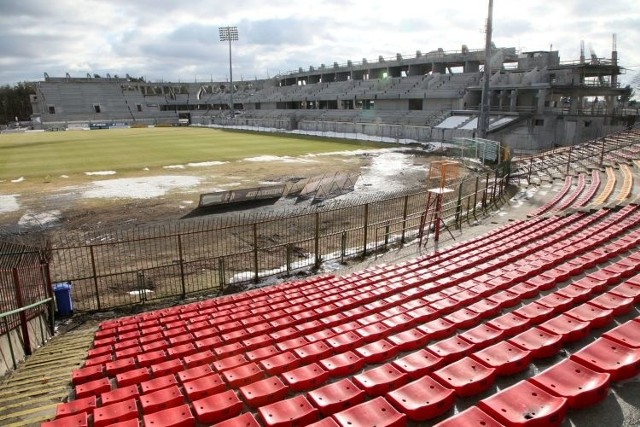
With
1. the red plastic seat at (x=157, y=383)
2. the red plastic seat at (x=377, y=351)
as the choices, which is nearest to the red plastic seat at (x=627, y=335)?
the red plastic seat at (x=377, y=351)

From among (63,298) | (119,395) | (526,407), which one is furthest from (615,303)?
(63,298)

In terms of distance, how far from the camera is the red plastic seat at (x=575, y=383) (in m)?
4.48

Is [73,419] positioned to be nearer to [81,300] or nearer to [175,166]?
[81,300]

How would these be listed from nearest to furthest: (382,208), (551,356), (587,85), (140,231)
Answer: (551,356) < (140,231) < (382,208) < (587,85)

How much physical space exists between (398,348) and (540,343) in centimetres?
187

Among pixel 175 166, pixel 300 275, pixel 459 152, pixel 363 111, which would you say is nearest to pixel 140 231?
pixel 300 275

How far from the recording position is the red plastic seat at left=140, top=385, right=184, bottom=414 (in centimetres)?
538

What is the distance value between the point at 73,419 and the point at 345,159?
3672cm

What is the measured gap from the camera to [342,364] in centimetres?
602

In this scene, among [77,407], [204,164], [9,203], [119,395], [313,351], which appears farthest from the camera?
[204,164]

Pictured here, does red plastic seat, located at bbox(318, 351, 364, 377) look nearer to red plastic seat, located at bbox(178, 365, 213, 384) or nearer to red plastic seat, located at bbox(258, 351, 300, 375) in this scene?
red plastic seat, located at bbox(258, 351, 300, 375)

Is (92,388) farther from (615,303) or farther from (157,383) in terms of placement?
(615,303)

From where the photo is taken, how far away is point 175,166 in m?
36.8

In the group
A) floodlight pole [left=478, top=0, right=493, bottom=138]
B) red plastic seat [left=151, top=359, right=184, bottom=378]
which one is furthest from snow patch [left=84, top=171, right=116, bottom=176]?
red plastic seat [left=151, top=359, right=184, bottom=378]
